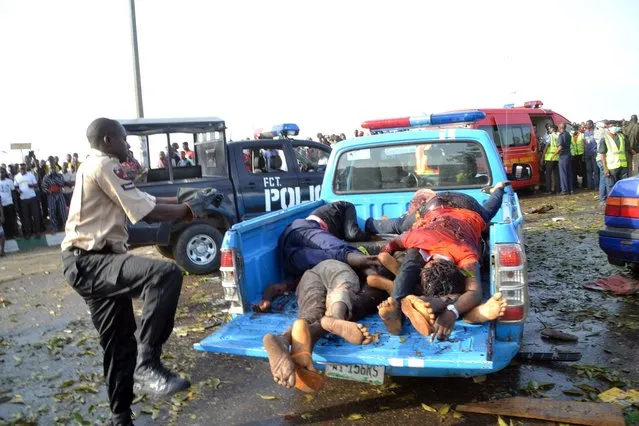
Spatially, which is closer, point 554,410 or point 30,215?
point 554,410

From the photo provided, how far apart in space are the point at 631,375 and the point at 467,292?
1.46 m

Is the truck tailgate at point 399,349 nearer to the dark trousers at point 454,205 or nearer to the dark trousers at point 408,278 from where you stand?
the dark trousers at point 408,278

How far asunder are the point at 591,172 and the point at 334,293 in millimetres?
14849

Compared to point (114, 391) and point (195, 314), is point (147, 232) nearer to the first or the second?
point (195, 314)

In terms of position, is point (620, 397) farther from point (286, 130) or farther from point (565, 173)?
point (565, 173)

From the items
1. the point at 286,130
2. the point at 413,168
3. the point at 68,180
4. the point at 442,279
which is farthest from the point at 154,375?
the point at 68,180

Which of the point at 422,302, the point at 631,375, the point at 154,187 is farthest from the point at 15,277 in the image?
the point at 631,375

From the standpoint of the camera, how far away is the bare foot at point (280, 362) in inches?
109

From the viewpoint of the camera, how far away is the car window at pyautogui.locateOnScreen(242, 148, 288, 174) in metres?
8.38

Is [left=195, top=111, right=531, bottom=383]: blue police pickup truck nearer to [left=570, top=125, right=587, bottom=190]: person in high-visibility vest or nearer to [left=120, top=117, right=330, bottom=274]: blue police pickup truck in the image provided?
[left=120, top=117, right=330, bottom=274]: blue police pickup truck

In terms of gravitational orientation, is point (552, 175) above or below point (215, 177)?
below

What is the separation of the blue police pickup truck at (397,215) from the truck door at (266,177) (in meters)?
2.42

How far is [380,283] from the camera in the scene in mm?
3615

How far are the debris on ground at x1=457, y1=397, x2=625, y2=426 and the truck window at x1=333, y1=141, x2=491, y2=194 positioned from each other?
243 centimetres
